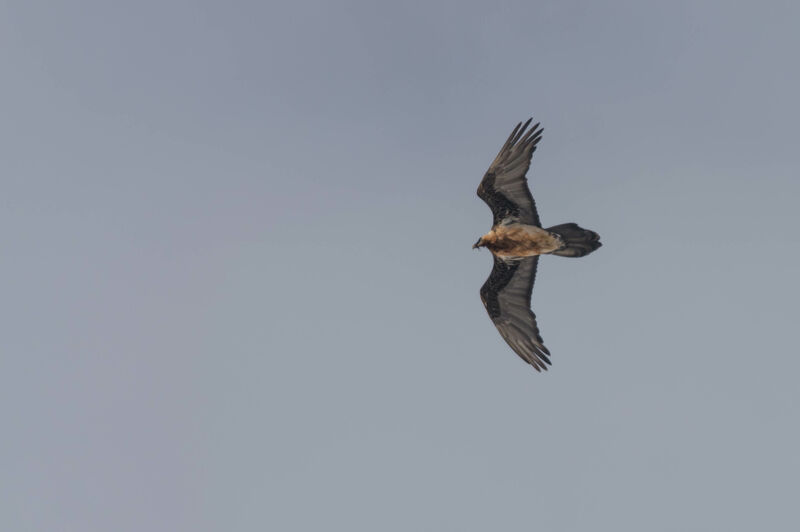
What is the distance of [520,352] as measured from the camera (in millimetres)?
24469

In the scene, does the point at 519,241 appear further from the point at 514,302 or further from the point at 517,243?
the point at 514,302

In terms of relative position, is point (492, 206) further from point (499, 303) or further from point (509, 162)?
point (499, 303)

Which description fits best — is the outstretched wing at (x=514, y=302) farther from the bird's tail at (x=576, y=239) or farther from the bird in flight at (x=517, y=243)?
the bird's tail at (x=576, y=239)

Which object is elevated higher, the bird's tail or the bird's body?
the bird's body

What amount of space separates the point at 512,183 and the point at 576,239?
280 centimetres

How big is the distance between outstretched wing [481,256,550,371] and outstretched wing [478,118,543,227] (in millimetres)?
1924

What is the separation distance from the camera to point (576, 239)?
72.5 ft

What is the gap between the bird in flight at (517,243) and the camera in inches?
883

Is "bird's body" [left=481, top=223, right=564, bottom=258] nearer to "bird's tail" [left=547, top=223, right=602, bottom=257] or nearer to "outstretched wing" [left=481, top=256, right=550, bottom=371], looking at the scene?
"bird's tail" [left=547, top=223, right=602, bottom=257]

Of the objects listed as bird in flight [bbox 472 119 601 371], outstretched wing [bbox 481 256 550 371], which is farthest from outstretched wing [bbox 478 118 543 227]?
outstretched wing [bbox 481 256 550 371]

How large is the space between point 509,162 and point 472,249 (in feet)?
11.4

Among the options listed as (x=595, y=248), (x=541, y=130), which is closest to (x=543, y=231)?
(x=595, y=248)

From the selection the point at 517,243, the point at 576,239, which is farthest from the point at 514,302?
the point at 576,239

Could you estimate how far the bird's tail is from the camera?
22000 millimetres
